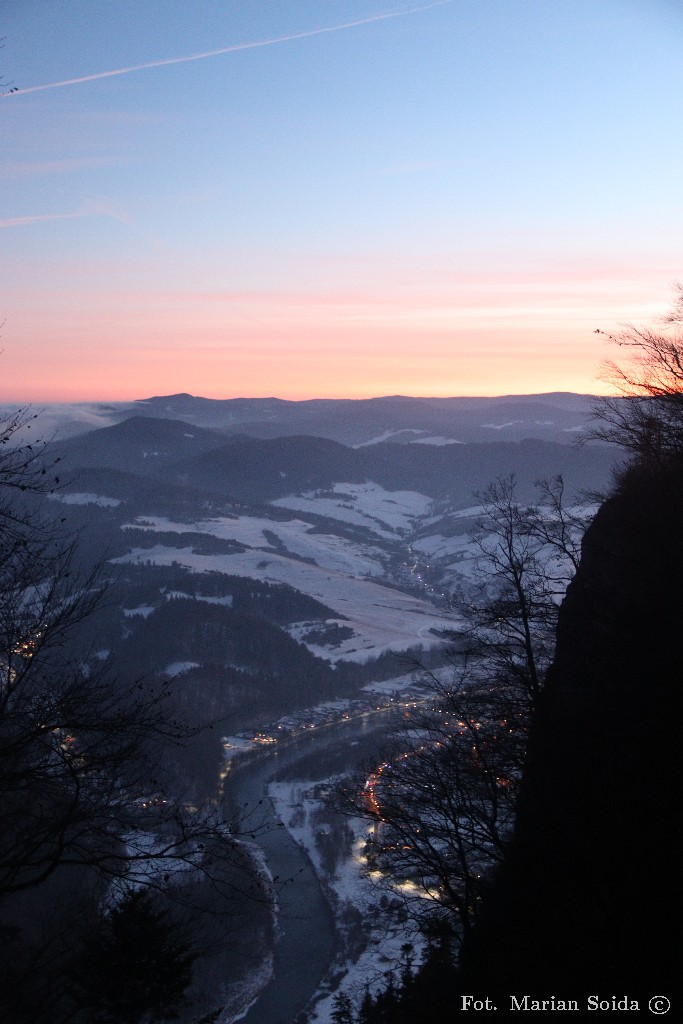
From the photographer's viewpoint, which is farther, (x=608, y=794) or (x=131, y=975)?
(x=131, y=975)

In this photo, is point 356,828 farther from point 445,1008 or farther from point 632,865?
point 632,865

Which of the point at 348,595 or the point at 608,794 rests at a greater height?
the point at 608,794

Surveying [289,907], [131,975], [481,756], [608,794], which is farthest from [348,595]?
[608,794]

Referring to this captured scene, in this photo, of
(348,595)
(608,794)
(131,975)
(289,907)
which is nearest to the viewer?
(608,794)

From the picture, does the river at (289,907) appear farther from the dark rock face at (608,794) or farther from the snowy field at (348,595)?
the snowy field at (348,595)

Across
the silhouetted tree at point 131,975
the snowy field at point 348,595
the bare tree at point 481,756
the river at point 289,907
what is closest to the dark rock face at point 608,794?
the bare tree at point 481,756

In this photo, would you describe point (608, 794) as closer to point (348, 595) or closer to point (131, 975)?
point (131, 975)

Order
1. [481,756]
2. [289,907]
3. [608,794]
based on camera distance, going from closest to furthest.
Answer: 1. [608,794]
2. [481,756]
3. [289,907]

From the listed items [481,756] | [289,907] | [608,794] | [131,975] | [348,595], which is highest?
[608,794]

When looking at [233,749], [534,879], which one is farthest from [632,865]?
[233,749]
